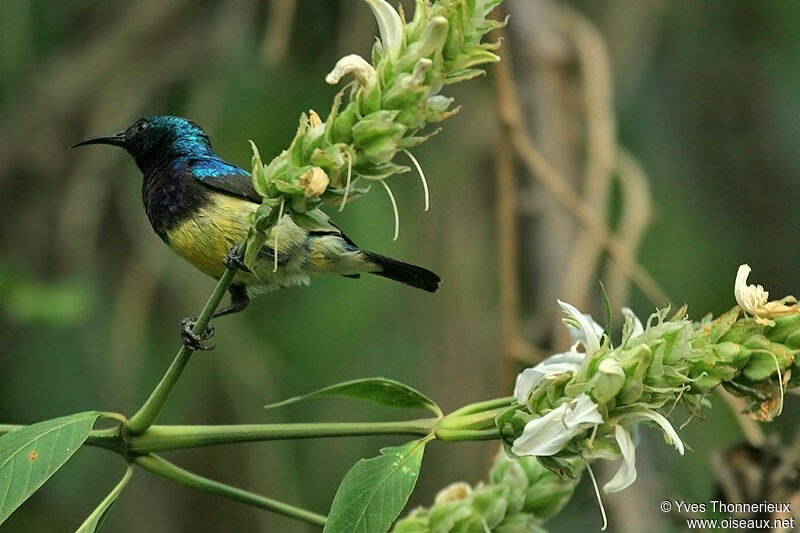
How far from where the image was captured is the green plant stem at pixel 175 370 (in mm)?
1338

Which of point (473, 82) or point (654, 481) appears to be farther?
point (473, 82)

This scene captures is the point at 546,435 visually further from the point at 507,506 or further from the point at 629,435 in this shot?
the point at 507,506

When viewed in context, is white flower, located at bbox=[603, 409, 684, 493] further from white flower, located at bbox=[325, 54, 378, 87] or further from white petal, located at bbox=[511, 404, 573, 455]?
white flower, located at bbox=[325, 54, 378, 87]

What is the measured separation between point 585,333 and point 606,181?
6.74 feet

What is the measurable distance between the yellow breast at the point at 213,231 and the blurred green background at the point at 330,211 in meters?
0.89

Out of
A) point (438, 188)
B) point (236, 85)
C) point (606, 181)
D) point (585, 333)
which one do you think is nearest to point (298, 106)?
point (236, 85)

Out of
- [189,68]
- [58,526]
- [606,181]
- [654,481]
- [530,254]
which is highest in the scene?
[189,68]

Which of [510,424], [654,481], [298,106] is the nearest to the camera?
[510,424]

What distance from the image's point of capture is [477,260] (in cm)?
434

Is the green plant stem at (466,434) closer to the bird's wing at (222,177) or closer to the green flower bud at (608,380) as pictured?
the green flower bud at (608,380)

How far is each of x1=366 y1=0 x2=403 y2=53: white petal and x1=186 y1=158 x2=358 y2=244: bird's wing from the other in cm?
110

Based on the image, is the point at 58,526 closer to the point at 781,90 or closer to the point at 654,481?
the point at 654,481

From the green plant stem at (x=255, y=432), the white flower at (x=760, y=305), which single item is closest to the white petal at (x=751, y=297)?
the white flower at (x=760, y=305)

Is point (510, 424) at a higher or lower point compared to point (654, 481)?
higher
